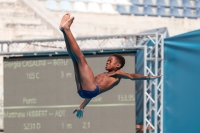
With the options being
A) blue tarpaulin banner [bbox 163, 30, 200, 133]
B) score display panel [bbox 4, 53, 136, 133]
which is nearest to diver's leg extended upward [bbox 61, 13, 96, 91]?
blue tarpaulin banner [bbox 163, 30, 200, 133]

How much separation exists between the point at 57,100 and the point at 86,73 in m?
5.97

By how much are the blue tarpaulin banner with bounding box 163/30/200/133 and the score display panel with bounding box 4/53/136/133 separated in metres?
0.91

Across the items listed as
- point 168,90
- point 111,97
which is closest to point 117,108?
point 111,97

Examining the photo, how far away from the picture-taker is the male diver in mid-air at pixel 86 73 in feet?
23.3

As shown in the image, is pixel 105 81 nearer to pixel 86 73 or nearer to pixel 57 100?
pixel 86 73

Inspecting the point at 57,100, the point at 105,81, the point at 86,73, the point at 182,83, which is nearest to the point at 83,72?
the point at 86,73

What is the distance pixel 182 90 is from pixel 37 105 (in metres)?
3.28

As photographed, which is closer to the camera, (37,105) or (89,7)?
(37,105)

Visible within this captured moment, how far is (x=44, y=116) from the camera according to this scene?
13.4 m

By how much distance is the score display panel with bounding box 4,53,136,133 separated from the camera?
42.4 feet

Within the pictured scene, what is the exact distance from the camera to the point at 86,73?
24.3 ft

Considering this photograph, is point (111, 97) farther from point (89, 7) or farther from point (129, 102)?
point (89, 7)

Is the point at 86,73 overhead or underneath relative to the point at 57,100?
overhead

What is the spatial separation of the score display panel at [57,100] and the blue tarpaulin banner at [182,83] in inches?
35.7
